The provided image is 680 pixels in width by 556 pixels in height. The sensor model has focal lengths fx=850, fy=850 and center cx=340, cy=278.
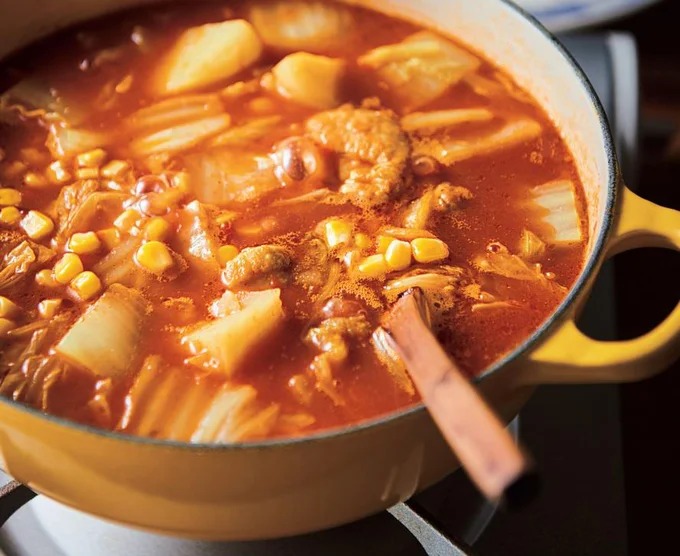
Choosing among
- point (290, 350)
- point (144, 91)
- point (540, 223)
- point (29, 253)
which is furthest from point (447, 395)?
point (144, 91)

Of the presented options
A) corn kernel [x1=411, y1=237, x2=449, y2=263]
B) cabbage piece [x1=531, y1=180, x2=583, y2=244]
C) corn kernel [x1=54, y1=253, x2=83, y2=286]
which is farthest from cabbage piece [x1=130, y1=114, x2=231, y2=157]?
cabbage piece [x1=531, y1=180, x2=583, y2=244]

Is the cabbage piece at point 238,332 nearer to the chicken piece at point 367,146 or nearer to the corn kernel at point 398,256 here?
the corn kernel at point 398,256

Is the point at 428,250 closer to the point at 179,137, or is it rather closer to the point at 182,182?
the point at 182,182

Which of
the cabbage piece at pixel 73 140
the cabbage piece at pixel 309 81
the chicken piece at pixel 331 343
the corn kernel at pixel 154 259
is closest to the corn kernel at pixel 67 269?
the corn kernel at pixel 154 259

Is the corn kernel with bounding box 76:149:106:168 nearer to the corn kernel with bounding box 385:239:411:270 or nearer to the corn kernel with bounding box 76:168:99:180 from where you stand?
the corn kernel with bounding box 76:168:99:180

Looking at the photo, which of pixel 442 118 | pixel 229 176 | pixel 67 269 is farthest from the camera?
pixel 442 118

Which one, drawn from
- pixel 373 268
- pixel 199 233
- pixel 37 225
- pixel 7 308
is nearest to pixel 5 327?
pixel 7 308
